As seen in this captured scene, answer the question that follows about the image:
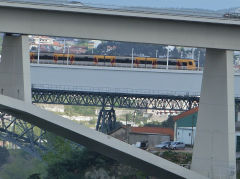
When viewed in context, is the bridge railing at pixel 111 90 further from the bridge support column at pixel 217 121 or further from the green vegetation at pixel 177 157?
the bridge support column at pixel 217 121

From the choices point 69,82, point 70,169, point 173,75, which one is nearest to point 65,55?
point 69,82

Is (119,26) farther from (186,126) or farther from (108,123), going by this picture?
(108,123)

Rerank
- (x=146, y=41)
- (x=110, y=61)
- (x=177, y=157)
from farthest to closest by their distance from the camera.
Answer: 1. (x=110, y=61)
2. (x=177, y=157)
3. (x=146, y=41)

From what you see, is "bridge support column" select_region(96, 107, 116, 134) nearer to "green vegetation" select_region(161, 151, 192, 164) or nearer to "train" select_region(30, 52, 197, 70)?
"train" select_region(30, 52, 197, 70)

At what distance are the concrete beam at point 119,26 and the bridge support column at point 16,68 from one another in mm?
1049

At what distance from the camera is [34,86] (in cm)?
8494

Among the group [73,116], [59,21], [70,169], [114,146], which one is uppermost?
[59,21]

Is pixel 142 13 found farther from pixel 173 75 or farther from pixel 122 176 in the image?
pixel 173 75

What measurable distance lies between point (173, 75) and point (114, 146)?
46.1m

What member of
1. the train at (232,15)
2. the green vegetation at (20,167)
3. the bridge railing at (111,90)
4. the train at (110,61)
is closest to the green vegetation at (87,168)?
the train at (232,15)

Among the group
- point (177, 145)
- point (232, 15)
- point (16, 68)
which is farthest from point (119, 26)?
point (177, 145)

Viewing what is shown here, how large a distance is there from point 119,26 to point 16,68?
483 centimetres

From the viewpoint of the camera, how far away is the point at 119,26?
4006cm

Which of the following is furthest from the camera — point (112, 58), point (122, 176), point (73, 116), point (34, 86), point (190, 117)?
point (73, 116)
